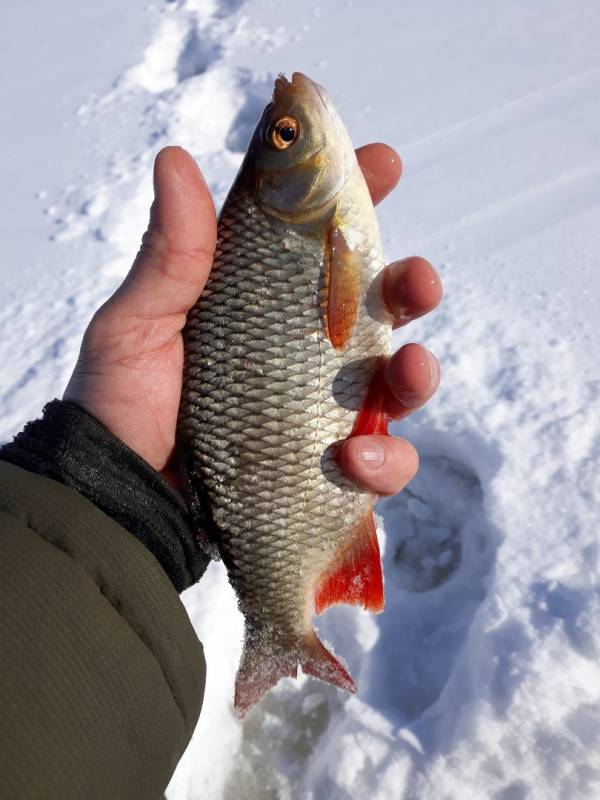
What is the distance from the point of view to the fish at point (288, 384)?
155 centimetres

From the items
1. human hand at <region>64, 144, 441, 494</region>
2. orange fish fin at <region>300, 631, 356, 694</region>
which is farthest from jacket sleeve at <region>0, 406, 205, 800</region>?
human hand at <region>64, 144, 441, 494</region>

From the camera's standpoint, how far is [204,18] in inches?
241

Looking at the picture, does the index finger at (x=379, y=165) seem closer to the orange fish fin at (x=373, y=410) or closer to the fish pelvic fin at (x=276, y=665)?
the orange fish fin at (x=373, y=410)

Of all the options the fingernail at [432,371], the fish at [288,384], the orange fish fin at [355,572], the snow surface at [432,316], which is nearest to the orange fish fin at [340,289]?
the fish at [288,384]

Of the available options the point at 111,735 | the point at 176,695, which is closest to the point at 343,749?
the point at 176,695

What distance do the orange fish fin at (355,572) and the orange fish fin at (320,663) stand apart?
85 millimetres

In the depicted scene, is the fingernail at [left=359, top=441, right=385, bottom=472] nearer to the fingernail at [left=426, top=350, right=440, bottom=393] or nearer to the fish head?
the fingernail at [left=426, top=350, right=440, bottom=393]

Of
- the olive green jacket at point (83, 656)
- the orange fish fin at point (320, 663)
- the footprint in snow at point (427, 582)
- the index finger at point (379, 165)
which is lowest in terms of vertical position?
the footprint in snow at point (427, 582)

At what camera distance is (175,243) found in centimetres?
173

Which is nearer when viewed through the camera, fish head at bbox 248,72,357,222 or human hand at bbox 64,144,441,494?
fish head at bbox 248,72,357,222

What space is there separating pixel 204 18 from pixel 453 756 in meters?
6.48

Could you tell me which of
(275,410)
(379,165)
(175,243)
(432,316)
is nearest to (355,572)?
(275,410)

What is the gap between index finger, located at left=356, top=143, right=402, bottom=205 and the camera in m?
2.05

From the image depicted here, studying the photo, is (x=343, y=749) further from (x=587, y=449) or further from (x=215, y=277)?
(x=215, y=277)
